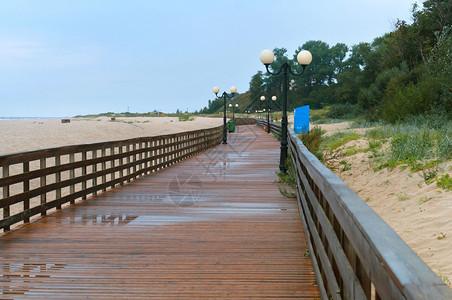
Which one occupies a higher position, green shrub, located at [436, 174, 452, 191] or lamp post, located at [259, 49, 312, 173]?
lamp post, located at [259, 49, 312, 173]

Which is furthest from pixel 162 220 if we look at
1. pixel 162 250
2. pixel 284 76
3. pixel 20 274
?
Answer: pixel 284 76

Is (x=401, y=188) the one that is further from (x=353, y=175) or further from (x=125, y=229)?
(x=125, y=229)

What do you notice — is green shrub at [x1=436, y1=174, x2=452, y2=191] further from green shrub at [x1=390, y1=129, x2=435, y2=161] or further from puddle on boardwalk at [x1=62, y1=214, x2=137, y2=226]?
puddle on boardwalk at [x1=62, y1=214, x2=137, y2=226]

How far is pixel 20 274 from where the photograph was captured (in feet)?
13.2

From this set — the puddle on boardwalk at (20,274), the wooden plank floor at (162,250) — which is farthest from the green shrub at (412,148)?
the puddle on boardwalk at (20,274)

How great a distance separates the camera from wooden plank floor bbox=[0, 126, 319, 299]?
3721 mm

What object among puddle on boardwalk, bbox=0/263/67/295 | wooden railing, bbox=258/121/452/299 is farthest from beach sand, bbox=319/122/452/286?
puddle on boardwalk, bbox=0/263/67/295

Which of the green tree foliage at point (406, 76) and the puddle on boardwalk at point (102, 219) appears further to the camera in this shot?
the green tree foliage at point (406, 76)

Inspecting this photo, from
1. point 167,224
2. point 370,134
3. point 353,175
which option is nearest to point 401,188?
point 353,175

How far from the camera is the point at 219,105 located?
160125mm

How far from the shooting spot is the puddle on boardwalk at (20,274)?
3678mm

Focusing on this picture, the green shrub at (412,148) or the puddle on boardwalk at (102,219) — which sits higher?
the green shrub at (412,148)

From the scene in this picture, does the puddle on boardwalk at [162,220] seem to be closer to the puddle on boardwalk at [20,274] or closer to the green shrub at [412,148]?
the puddle on boardwalk at [20,274]

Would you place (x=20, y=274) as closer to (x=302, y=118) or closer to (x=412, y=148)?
(x=412, y=148)
